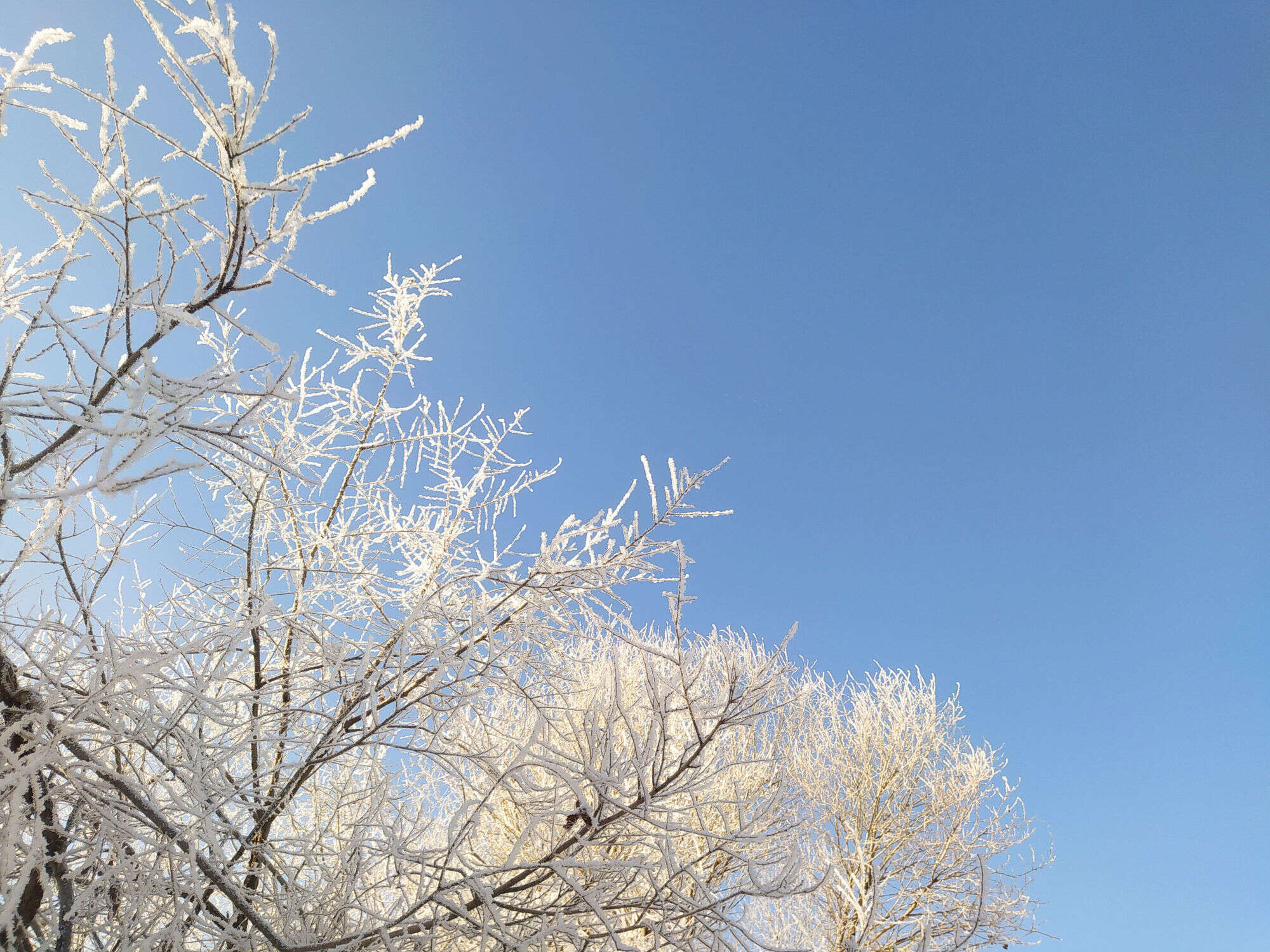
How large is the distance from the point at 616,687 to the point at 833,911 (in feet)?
24.8

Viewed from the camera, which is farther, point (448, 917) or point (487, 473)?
point (487, 473)

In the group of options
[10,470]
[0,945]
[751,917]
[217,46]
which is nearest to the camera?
[217,46]

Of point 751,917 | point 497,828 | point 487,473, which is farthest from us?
point 751,917

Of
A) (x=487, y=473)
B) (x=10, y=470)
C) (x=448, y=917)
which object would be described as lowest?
(x=448, y=917)

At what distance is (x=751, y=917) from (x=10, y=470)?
26.3 feet

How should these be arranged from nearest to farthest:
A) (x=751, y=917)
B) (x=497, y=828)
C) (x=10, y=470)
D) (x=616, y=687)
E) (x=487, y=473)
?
(x=10, y=470), (x=616, y=687), (x=487, y=473), (x=497, y=828), (x=751, y=917)

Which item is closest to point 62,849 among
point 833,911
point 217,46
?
point 217,46

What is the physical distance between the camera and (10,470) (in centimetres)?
141

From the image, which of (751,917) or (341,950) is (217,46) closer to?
(341,950)

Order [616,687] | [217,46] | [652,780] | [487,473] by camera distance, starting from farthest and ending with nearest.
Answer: [487,473], [652,780], [616,687], [217,46]

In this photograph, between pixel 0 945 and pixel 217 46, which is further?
pixel 0 945

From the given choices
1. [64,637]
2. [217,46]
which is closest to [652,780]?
[64,637]

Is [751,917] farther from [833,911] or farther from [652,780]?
[652,780]

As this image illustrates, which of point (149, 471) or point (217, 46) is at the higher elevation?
point (217, 46)
